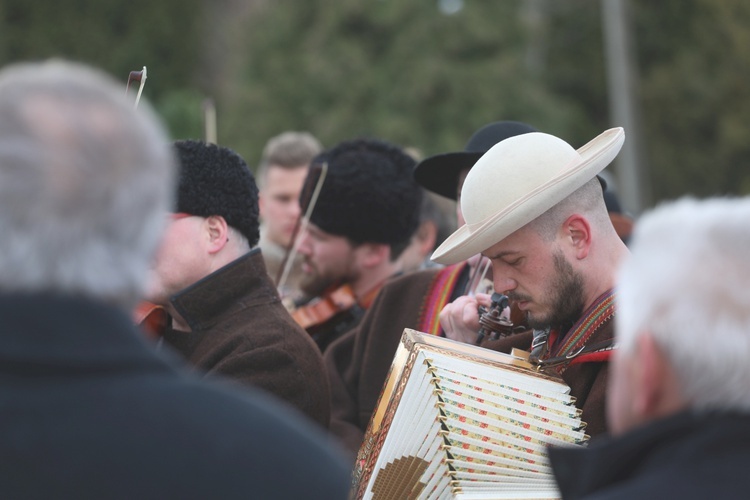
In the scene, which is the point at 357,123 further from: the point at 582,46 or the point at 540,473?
the point at 540,473

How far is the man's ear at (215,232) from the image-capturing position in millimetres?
3752

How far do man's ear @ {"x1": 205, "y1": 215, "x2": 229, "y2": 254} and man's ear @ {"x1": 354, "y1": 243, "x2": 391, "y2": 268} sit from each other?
1.58 metres

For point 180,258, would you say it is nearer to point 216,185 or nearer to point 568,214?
point 216,185

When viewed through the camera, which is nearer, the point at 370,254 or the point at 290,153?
the point at 370,254

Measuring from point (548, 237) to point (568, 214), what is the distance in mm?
88

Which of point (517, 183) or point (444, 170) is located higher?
point (444, 170)

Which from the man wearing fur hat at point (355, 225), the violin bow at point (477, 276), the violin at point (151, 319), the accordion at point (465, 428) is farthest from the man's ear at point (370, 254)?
the accordion at point (465, 428)

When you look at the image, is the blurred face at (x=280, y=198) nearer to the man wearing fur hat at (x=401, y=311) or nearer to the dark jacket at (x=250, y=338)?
→ the man wearing fur hat at (x=401, y=311)

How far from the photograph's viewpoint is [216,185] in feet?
12.3

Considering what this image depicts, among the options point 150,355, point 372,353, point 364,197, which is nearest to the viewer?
point 150,355

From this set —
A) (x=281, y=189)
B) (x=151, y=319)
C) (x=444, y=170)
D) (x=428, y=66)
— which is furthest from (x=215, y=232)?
Result: (x=428, y=66)

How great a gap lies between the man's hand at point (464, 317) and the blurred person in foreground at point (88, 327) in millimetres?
2218

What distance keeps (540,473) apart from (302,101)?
53.0 ft

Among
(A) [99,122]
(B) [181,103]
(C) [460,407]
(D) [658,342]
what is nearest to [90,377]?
(A) [99,122]
